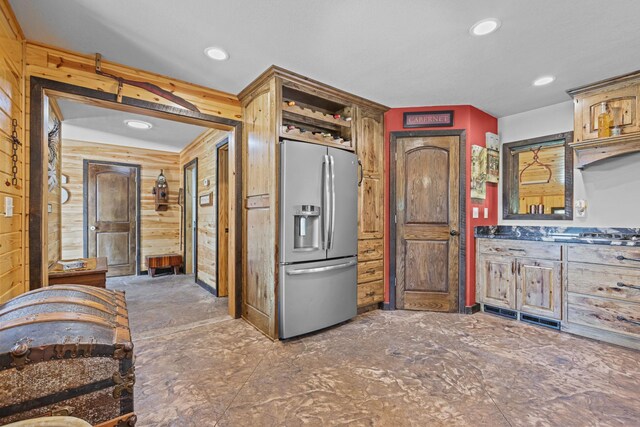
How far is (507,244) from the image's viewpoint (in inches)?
130

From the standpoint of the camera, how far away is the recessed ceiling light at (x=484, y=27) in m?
2.00

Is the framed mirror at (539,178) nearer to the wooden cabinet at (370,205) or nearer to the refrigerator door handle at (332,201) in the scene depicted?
the wooden cabinet at (370,205)

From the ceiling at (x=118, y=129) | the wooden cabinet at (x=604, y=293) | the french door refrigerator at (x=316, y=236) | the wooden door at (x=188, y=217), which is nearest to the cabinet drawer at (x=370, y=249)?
the french door refrigerator at (x=316, y=236)

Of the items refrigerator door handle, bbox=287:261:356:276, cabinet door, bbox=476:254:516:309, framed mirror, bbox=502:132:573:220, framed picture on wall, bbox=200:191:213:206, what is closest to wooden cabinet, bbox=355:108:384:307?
refrigerator door handle, bbox=287:261:356:276

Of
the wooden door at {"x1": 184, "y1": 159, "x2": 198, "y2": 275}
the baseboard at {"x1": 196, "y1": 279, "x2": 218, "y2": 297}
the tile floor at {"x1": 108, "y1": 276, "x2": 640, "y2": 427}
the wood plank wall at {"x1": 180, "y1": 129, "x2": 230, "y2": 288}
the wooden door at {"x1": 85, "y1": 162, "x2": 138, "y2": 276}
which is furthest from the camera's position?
the wooden door at {"x1": 184, "y1": 159, "x2": 198, "y2": 275}

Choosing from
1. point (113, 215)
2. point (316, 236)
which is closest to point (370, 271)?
point (316, 236)

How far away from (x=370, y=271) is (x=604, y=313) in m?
2.13

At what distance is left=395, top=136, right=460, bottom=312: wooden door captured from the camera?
3.49 metres

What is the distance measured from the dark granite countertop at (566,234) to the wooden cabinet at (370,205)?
1.20 meters

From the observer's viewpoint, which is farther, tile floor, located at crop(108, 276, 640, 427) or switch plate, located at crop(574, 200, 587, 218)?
switch plate, located at crop(574, 200, 587, 218)

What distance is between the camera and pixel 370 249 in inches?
138

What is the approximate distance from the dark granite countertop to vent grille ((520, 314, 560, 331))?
32.1 inches

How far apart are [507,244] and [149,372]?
11.9ft

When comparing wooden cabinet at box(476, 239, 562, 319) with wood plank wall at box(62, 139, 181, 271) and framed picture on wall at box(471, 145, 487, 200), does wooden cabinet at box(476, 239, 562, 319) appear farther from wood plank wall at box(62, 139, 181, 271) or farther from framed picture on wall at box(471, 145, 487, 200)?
wood plank wall at box(62, 139, 181, 271)
